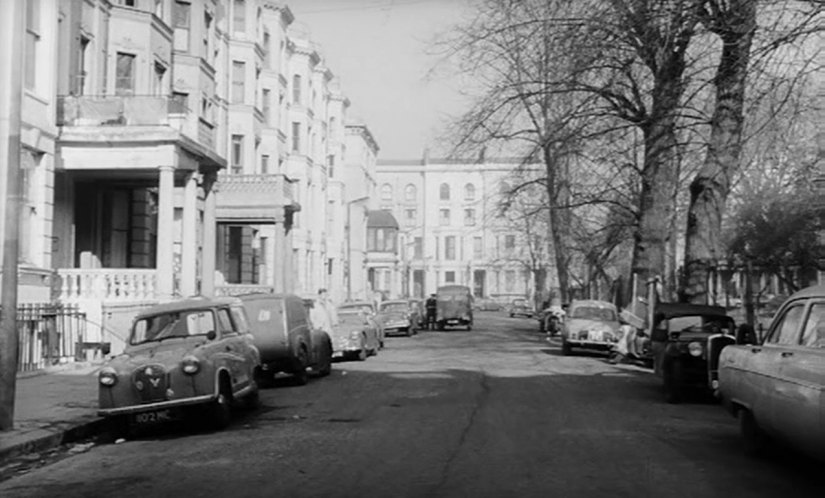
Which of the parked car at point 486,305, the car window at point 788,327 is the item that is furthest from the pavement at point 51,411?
the parked car at point 486,305

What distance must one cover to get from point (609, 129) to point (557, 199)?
1161 cm

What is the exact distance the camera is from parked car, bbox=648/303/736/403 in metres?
16.9

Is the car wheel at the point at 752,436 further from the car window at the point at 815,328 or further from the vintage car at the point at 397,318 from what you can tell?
the vintage car at the point at 397,318

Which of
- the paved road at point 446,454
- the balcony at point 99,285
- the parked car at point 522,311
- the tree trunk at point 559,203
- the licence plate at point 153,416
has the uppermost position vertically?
the tree trunk at point 559,203

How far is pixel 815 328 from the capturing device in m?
9.54

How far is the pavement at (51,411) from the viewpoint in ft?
38.5

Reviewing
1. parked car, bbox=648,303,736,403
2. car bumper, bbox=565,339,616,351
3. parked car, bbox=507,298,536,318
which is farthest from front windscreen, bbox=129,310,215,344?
parked car, bbox=507,298,536,318

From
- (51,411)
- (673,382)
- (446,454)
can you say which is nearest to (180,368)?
(51,411)

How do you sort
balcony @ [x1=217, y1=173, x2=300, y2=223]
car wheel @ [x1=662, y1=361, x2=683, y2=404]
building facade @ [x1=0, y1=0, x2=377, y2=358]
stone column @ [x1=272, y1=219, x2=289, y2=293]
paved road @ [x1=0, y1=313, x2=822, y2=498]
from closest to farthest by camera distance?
paved road @ [x1=0, y1=313, x2=822, y2=498] < car wheel @ [x1=662, y1=361, x2=683, y2=404] < building facade @ [x1=0, y1=0, x2=377, y2=358] < balcony @ [x1=217, y1=173, x2=300, y2=223] < stone column @ [x1=272, y1=219, x2=289, y2=293]

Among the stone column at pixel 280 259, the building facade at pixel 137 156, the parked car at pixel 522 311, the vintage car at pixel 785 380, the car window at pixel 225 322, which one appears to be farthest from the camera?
the parked car at pixel 522 311

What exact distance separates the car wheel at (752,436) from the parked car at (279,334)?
10753 millimetres

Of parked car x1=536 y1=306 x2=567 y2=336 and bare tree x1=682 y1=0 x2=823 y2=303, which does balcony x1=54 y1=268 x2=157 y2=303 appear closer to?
bare tree x1=682 y1=0 x2=823 y2=303

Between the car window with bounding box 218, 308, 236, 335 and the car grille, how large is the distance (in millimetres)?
1899

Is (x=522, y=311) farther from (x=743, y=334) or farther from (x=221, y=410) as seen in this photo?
(x=743, y=334)
